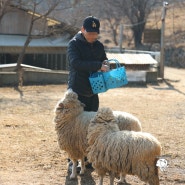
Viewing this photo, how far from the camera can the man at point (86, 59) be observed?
5.00 meters

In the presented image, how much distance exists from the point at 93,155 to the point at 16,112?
5.31 m

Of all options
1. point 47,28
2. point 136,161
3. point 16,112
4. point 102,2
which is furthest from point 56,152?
point 102,2

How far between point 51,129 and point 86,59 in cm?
293

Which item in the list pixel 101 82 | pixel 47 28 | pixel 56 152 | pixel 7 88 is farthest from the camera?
pixel 47 28

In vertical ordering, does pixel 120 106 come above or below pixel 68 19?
below

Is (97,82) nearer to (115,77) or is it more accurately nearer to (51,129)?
(115,77)

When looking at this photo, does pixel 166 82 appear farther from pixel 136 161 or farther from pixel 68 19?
pixel 136 161

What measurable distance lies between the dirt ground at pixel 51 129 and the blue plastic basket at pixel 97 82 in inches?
42.2

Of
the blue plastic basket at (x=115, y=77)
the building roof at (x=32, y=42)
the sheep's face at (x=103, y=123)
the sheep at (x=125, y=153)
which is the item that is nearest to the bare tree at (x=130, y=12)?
the building roof at (x=32, y=42)

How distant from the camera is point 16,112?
31.3 feet

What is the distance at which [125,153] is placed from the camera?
4262mm

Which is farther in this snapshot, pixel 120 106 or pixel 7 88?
pixel 7 88

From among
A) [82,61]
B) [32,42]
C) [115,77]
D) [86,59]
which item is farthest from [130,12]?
[115,77]

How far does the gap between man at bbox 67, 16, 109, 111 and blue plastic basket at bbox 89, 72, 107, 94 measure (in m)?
0.08
